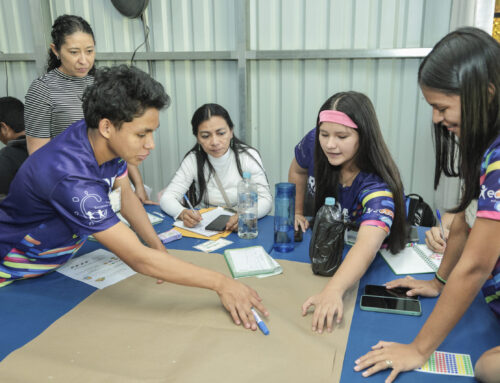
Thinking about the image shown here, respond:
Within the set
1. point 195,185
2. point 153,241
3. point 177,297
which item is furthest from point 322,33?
point 177,297

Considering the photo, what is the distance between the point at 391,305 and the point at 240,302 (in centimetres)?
46

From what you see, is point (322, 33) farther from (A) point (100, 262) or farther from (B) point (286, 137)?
(A) point (100, 262)

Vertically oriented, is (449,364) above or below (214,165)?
below

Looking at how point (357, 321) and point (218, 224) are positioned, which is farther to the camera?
point (218, 224)

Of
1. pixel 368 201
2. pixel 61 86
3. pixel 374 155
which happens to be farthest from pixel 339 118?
pixel 61 86

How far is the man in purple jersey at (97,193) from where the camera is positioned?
116 centimetres

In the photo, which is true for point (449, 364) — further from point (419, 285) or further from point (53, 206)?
point (53, 206)

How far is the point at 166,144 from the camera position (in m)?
3.84

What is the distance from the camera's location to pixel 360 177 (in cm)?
Result: 159

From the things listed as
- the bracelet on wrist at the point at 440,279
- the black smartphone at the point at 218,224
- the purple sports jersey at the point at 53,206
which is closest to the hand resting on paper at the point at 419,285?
the bracelet on wrist at the point at 440,279

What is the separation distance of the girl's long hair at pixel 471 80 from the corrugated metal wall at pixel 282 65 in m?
2.43

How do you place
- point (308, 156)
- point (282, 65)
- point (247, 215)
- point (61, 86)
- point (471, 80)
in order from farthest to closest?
point (282, 65) → point (61, 86) → point (308, 156) → point (247, 215) → point (471, 80)

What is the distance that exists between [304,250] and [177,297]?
59 centimetres

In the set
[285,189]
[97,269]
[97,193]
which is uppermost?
[97,193]
